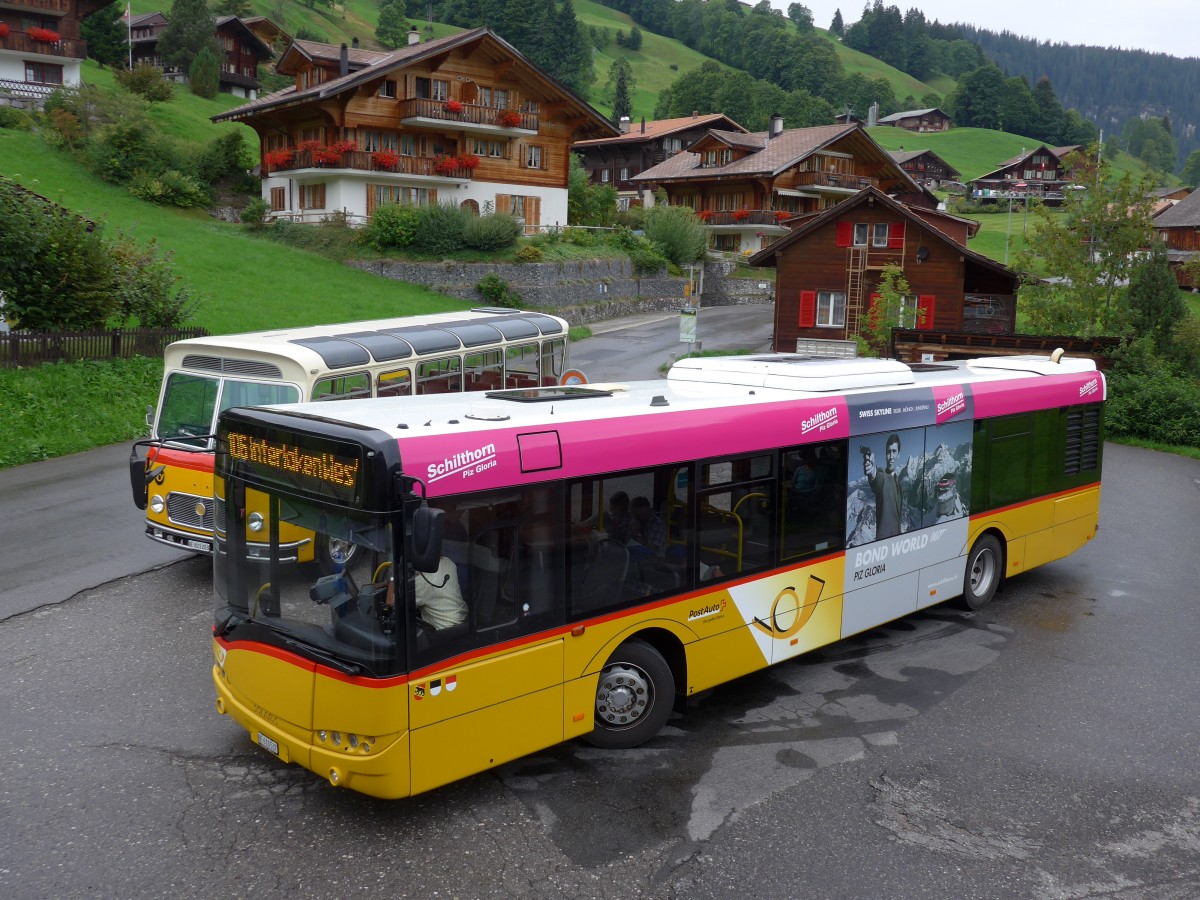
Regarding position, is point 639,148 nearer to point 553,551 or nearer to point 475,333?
point 475,333

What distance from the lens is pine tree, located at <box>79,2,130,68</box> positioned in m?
73.9

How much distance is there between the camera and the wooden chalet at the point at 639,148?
86.3 m

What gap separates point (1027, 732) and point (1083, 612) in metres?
4.21

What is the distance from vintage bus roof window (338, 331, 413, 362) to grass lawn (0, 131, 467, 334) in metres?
17.1

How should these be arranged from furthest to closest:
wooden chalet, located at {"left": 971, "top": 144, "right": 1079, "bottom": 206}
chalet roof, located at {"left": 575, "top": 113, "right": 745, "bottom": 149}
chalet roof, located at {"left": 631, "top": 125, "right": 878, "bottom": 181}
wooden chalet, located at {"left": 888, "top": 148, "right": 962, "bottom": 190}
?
wooden chalet, located at {"left": 888, "top": 148, "right": 962, "bottom": 190} < wooden chalet, located at {"left": 971, "top": 144, "right": 1079, "bottom": 206} < chalet roof, located at {"left": 575, "top": 113, "right": 745, "bottom": 149} < chalet roof, located at {"left": 631, "top": 125, "right": 878, "bottom": 181}

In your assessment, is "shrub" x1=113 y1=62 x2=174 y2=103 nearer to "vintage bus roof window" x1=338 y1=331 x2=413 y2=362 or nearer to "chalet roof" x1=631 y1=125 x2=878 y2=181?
"chalet roof" x1=631 y1=125 x2=878 y2=181

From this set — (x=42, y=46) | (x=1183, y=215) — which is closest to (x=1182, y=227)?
(x=1183, y=215)

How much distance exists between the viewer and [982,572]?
12.5 metres

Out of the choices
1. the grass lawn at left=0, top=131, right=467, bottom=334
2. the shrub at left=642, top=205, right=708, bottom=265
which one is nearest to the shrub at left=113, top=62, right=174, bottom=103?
the grass lawn at left=0, top=131, right=467, bottom=334

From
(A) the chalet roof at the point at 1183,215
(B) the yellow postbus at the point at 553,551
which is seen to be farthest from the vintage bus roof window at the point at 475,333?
(A) the chalet roof at the point at 1183,215

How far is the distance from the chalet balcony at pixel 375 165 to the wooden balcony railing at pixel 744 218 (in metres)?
21.1

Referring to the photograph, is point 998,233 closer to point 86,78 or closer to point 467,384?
point 86,78

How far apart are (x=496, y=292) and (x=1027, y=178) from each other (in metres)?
93.3

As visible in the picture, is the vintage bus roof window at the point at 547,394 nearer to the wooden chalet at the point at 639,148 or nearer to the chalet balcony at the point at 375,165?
the chalet balcony at the point at 375,165
